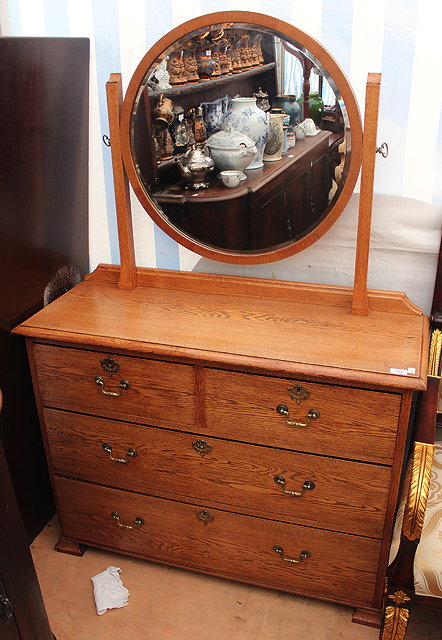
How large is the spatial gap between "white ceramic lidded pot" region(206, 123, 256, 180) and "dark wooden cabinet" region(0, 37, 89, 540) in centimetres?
48

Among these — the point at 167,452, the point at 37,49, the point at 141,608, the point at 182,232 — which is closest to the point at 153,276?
the point at 182,232

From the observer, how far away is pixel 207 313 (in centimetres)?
183

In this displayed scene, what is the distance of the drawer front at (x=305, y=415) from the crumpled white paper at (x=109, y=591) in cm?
66

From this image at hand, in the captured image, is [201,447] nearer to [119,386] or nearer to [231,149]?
[119,386]

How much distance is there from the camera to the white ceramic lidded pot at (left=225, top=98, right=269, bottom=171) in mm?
1704

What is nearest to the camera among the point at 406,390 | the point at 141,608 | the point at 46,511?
the point at 406,390

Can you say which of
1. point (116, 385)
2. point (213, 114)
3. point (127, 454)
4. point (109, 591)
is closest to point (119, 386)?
point (116, 385)

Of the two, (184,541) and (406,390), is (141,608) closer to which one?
(184,541)

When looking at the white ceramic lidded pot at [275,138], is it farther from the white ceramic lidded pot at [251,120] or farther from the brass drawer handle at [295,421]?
the brass drawer handle at [295,421]

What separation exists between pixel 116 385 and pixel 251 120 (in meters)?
0.83

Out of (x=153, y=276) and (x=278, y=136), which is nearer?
(x=278, y=136)

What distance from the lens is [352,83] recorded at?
171cm

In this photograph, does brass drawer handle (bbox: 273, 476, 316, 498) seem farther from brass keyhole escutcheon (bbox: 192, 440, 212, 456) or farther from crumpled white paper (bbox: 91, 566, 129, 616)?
crumpled white paper (bbox: 91, 566, 129, 616)

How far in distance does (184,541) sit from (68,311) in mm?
798
